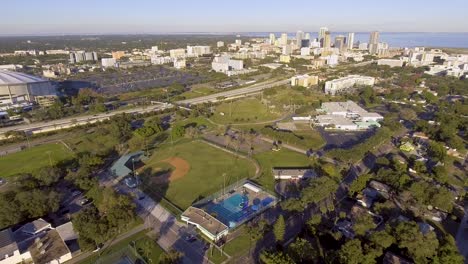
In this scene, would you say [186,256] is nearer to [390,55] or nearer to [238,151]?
[238,151]

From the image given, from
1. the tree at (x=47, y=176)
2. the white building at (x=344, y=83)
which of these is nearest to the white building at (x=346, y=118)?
the white building at (x=344, y=83)

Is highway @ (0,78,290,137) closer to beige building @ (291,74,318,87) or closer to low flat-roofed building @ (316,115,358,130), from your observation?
beige building @ (291,74,318,87)

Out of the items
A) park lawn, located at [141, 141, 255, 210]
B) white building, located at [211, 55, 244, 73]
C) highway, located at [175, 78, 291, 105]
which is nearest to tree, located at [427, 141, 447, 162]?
park lawn, located at [141, 141, 255, 210]

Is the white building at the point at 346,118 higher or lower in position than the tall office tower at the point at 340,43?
lower

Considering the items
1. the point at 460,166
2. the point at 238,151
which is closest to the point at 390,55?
the point at 460,166

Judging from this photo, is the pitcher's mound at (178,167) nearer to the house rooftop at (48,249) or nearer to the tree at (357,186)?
the house rooftop at (48,249)

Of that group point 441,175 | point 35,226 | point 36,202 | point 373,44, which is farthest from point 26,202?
point 373,44

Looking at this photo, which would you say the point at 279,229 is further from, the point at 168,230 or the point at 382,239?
the point at 168,230
